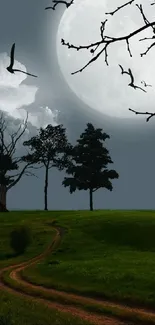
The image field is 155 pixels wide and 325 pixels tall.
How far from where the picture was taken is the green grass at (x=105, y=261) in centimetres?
2762

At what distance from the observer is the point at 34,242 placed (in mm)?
52156

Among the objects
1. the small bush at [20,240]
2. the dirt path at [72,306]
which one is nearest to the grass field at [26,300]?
the small bush at [20,240]

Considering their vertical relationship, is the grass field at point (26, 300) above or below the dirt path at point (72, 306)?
above

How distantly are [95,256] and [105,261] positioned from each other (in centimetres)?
491

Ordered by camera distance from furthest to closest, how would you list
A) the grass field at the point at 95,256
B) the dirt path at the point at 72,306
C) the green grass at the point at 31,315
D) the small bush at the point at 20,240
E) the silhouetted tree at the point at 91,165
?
1. the silhouetted tree at the point at 91,165
2. the small bush at the point at 20,240
3. the grass field at the point at 95,256
4. the dirt path at the point at 72,306
5. the green grass at the point at 31,315

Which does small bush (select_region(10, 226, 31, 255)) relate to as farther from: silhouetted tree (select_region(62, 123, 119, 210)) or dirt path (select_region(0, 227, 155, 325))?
silhouetted tree (select_region(62, 123, 119, 210))

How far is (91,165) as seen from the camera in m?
93.3

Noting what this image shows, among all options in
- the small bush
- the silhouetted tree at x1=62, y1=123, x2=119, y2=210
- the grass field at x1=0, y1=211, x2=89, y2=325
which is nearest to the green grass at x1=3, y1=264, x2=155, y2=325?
the grass field at x1=0, y1=211, x2=89, y2=325

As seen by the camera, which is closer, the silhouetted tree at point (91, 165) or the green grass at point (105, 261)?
the green grass at point (105, 261)

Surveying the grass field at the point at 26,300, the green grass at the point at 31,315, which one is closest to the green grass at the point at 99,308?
the grass field at the point at 26,300

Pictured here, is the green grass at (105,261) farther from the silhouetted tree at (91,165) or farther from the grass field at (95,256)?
the silhouetted tree at (91,165)

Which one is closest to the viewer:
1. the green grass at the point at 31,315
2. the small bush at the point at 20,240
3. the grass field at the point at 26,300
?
the green grass at the point at 31,315

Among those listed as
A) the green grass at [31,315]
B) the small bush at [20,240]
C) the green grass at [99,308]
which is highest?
the small bush at [20,240]

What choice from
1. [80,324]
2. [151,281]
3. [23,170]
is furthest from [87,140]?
[80,324]
